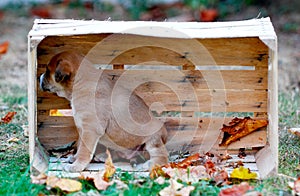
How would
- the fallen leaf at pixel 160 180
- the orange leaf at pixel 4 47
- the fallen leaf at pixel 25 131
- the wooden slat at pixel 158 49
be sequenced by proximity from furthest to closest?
the orange leaf at pixel 4 47, the fallen leaf at pixel 25 131, the wooden slat at pixel 158 49, the fallen leaf at pixel 160 180

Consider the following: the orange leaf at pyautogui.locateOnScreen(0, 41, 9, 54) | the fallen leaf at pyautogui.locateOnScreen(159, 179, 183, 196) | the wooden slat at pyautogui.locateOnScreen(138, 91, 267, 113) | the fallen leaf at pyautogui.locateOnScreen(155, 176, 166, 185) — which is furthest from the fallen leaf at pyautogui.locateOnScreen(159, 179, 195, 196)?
the orange leaf at pyautogui.locateOnScreen(0, 41, 9, 54)

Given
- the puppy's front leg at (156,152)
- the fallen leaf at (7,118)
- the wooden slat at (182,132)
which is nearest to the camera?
the puppy's front leg at (156,152)

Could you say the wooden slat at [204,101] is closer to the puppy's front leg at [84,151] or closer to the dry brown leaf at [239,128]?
the dry brown leaf at [239,128]

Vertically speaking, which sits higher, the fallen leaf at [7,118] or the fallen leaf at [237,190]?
the fallen leaf at [7,118]

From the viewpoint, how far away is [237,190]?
4.04 metres

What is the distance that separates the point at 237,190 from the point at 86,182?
1.01 meters

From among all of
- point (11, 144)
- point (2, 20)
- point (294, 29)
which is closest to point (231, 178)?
point (11, 144)

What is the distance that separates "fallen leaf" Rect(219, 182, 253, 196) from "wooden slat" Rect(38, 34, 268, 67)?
1.27 m

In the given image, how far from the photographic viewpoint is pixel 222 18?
10.6 m

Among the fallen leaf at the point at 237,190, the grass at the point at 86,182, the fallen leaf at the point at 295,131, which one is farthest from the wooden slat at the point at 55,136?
the fallen leaf at the point at 295,131

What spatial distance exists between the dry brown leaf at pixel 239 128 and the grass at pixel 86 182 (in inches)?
11.6

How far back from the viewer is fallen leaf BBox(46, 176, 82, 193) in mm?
4070

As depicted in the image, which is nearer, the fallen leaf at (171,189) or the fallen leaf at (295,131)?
the fallen leaf at (171,189)

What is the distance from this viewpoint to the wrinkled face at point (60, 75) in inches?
180
